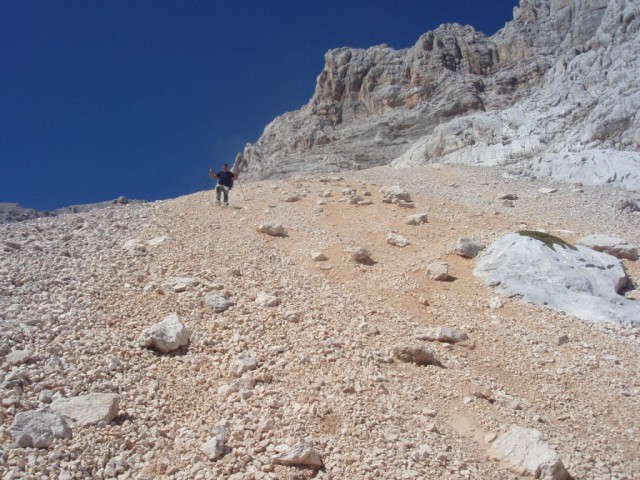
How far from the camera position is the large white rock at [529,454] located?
5078 mm

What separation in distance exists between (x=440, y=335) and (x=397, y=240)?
19.3 ft

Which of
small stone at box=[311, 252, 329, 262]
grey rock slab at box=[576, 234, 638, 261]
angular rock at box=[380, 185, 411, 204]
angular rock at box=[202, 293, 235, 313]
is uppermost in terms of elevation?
angular rock at box=[380, 185, 411, 204]

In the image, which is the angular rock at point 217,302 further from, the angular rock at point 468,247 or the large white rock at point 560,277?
the angular rock at point 468,247

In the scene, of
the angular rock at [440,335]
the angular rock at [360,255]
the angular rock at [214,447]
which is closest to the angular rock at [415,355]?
the angular rock at [440,335]

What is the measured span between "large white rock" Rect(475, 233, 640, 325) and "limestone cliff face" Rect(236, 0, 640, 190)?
16.6 metres

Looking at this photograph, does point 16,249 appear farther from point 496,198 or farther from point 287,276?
point 496,198

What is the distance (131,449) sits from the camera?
5.09 meters

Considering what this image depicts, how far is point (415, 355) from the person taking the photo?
7.46 metres

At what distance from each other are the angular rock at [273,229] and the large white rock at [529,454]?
10.2 metres

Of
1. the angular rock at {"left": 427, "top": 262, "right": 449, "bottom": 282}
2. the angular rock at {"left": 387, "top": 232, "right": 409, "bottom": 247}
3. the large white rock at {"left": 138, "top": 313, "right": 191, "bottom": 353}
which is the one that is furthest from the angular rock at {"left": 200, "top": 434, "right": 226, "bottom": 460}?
the angular rock at {"left": 387, "top": 232, "right": 409, "bottom": 247}

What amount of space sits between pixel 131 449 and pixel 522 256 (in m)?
10.1

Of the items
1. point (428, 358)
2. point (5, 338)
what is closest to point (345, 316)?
point (428, 358)

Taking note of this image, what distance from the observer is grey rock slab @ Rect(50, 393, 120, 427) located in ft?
17.4

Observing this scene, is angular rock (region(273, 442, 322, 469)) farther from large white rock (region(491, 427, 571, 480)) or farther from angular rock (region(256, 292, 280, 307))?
angular rock (region(256, 292, 280, 307))
